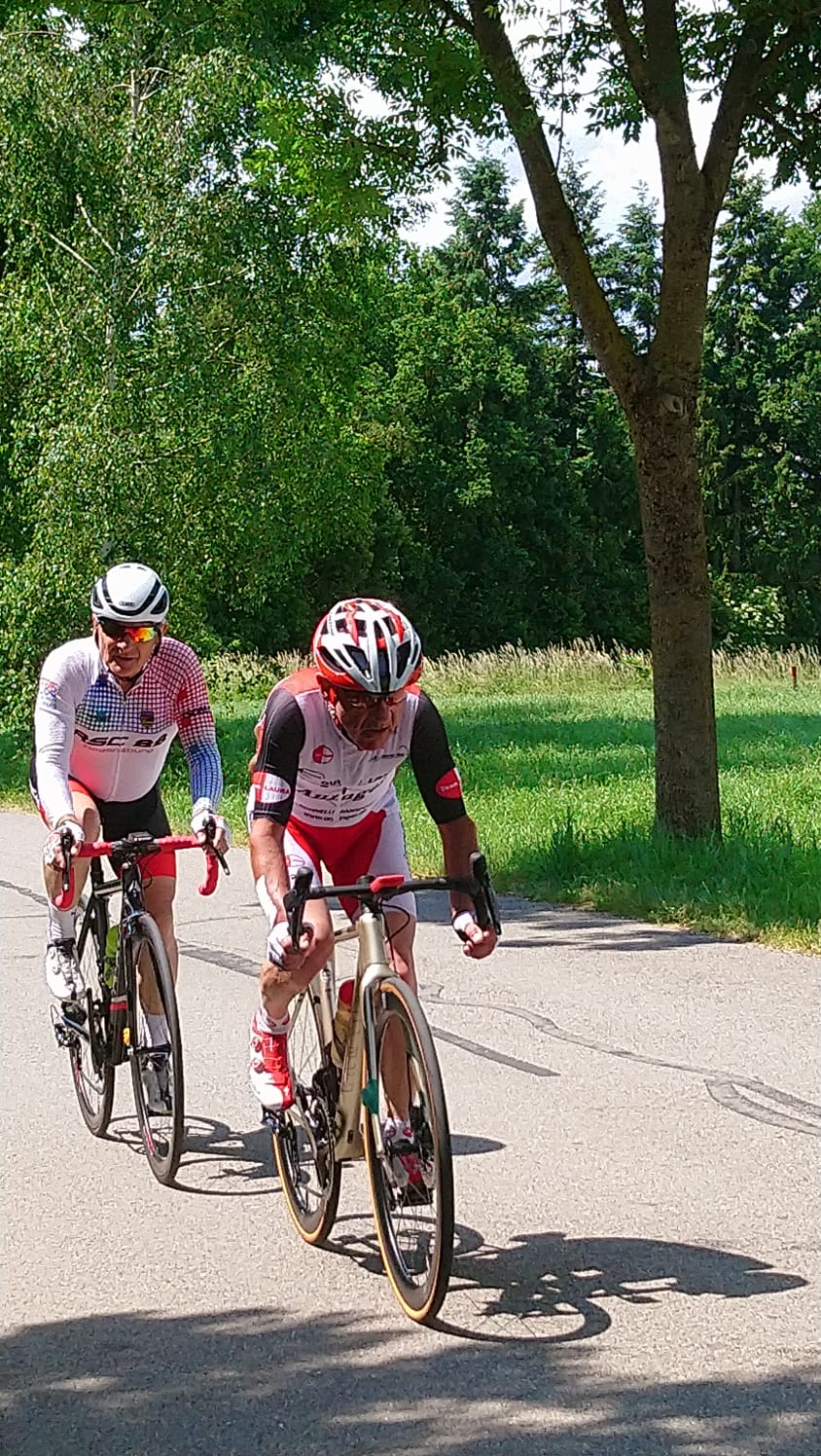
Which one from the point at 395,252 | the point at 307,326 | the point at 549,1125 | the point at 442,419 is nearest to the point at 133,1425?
the point at 549,1125

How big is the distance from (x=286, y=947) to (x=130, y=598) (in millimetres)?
1733

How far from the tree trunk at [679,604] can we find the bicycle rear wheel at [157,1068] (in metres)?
7.28

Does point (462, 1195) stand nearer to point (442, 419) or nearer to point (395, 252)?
point (395, 252)

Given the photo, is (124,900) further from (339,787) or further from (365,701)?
(365,701)

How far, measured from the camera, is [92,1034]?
671cm

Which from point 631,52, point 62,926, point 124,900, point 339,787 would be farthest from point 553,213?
point 339,787

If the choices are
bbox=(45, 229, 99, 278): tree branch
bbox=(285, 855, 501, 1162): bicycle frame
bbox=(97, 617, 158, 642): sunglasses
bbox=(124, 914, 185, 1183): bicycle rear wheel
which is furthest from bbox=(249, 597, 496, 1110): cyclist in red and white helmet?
bbox=(45, 229, 99, 278): tree branch

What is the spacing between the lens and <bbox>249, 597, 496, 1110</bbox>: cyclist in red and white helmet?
16.3 ft

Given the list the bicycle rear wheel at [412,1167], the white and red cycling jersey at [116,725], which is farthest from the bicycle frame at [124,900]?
the bicycle rear wheel at [412,1167]

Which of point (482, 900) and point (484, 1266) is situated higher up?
point (482, 900)

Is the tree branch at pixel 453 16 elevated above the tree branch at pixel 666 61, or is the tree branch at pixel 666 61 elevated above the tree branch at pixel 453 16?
the tree branch at pixel 453 16

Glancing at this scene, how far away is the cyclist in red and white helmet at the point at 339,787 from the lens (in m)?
4.96

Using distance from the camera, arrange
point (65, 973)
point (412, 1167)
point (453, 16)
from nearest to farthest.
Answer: point (412, 1167) → point (65, 973) → point (453, 16)

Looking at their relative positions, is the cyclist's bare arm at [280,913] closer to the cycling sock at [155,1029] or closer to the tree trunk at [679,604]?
→ the cycling sock at [155,1029]
